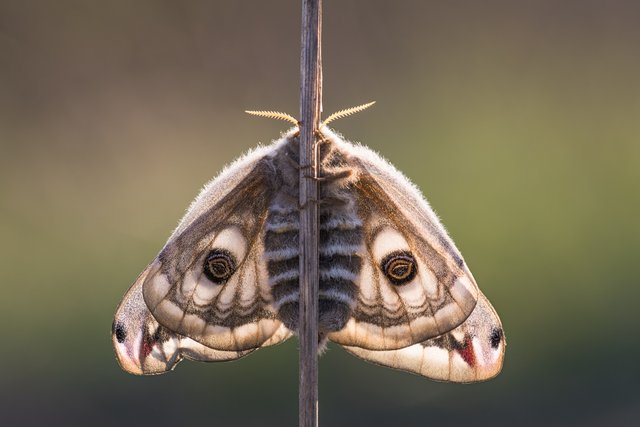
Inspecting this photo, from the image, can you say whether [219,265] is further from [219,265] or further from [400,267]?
[400,267]

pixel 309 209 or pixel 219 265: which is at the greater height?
pixel 309 209

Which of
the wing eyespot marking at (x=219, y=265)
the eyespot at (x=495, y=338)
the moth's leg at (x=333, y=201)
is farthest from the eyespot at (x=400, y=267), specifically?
the wing eyespot marking at (x=219, y=265)

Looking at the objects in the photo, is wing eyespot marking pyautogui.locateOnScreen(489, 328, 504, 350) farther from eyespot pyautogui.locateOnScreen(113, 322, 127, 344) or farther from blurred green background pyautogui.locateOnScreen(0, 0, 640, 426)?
blurred green background pyautogui.locateOnScreen(0, 0, 640, 426)

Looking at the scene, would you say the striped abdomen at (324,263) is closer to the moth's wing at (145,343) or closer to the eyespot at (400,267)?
the eyespot at (400,267)

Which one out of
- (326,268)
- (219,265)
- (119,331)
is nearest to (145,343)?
(119,331)

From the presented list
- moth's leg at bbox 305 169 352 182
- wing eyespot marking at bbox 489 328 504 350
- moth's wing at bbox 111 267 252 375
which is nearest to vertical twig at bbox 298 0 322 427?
moth's leg at bbox 305 169 352 182
